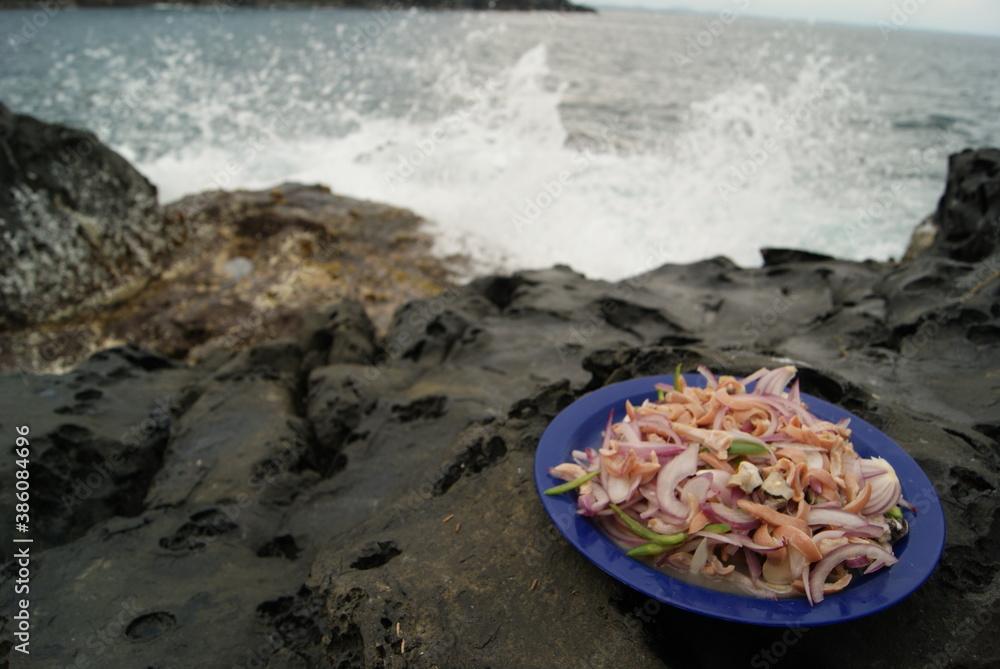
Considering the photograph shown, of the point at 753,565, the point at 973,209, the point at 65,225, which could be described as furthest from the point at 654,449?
the point at 65,225

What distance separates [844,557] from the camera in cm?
141

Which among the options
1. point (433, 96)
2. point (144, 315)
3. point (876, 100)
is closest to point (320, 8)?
point (433, 96)

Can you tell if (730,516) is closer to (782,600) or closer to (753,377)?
(782,600)

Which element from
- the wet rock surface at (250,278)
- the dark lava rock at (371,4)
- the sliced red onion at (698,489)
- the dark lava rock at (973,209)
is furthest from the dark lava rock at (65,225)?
the dark lava rock at (371,4)

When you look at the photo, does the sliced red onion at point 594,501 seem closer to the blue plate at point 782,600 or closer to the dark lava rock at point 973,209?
the blue plate at point 782,600

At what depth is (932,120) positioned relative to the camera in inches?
680

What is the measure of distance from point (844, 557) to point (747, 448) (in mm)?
315

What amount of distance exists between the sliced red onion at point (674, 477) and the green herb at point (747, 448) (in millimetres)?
93

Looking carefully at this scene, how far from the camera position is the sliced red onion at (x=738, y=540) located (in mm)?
1414

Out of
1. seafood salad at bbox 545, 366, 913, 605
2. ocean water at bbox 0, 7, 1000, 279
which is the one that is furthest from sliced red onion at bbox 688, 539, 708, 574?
ocean water at bbox 0, 7, 1000, 279

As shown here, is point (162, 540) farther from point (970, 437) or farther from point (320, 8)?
point (320, 8)

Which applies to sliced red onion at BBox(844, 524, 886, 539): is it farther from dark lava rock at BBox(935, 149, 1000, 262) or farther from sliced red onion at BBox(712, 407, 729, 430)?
dark lava rock at BBox(935, 149, 1000, 262)

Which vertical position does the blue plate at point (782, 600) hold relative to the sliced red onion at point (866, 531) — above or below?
below

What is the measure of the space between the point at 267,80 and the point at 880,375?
21525 millimetres
